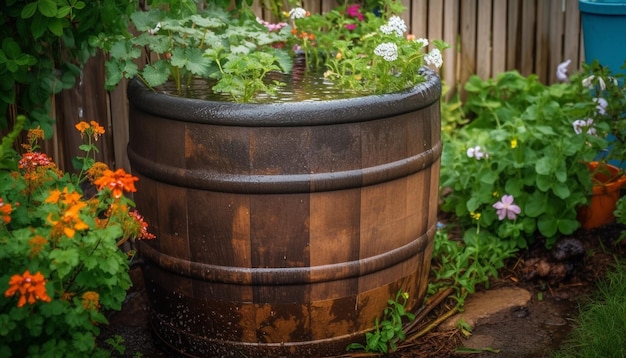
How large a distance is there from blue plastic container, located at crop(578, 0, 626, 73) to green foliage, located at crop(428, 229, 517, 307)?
107 cm

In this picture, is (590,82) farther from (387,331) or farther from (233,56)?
(233,56)

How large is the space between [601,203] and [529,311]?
2.05ft

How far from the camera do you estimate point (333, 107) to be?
8.34 feet

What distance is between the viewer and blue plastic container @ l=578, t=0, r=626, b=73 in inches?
157

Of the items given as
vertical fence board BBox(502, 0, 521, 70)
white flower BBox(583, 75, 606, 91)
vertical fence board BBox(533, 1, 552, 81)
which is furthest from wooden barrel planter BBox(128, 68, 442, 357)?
vertical fence board BBox(533, 1, 552, 81)

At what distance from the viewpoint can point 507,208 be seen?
3516 mm

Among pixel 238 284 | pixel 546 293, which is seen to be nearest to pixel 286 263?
pixel 238 284

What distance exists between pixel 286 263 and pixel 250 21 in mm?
1073

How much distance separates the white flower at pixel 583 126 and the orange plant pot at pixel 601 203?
0.14m

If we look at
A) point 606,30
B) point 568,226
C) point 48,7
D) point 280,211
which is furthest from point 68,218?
point 606,30

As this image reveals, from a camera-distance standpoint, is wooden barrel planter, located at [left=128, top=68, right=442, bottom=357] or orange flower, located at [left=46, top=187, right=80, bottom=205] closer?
orange flower, located at [left=46, top=187, right=80, bottom=205]

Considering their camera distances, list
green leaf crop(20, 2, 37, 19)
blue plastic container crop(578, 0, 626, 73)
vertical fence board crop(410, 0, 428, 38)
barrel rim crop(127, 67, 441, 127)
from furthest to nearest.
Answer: vertical fence board crop(410, 0, 428, 38) → blue plastic container crop(578, 0, 626, 73) → green leaf crop(20, 2, 37, 19) → barrel rim crop(127, 67, 441, 127)

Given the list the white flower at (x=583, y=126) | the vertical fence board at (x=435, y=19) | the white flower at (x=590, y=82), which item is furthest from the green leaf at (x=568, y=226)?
the vertical fence board at (x=435, y=19)

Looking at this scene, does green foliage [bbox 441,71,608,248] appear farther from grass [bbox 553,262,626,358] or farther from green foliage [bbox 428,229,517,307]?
grass [bbox 553,262,626,358]
